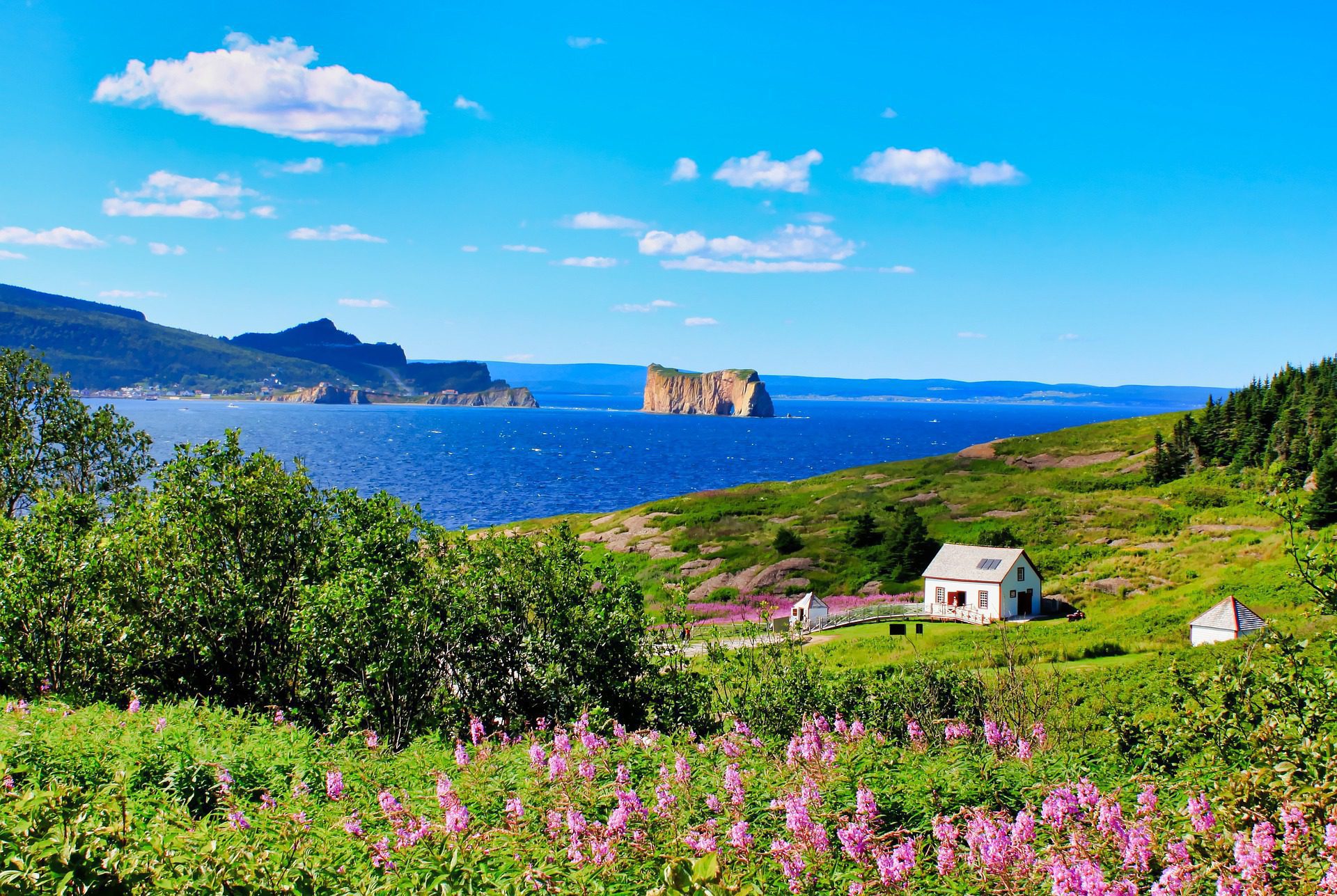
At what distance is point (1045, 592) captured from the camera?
53656 millimetres

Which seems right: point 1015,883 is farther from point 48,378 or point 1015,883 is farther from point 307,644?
point 48,378

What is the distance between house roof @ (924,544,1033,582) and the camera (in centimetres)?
5066

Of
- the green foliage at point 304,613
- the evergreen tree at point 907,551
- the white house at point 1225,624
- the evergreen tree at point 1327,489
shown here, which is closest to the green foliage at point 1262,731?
the green foliage at point 304,613

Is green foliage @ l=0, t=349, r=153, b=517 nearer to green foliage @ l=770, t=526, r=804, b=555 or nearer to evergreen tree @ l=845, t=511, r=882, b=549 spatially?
green foliage @ l=770, t=526, r=804, b=555

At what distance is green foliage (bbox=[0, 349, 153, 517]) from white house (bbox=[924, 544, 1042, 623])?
41440 millimetres

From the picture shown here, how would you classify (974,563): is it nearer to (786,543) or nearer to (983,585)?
(983,585)

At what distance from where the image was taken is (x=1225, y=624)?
35.9m

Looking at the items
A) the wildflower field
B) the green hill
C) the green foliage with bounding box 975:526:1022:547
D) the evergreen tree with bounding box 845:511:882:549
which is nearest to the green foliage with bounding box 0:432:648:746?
the green hill

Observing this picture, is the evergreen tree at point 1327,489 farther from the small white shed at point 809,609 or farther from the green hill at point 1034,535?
the small white shed at point 809,609

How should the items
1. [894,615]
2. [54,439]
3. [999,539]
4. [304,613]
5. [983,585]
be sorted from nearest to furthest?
1. [304,613]
2. [54,439]
3. [983,585]
4. [894,615]
5. [999,539]

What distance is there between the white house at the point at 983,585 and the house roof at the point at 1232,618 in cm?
1282

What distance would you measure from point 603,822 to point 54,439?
28.0 meters

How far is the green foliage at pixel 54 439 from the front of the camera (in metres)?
27.6

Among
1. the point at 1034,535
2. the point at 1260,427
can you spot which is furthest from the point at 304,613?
the point at 1260,427
